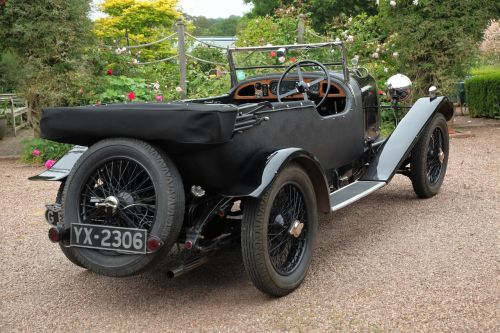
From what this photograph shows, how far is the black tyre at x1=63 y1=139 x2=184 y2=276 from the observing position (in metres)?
3.12

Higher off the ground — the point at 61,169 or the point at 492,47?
the point at 492,47

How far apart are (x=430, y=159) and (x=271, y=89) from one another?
1.71m

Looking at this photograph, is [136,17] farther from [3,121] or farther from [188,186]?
[188,186]

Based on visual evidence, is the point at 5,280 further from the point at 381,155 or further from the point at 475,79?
the point at 475,79

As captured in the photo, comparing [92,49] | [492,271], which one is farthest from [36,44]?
[492,271]

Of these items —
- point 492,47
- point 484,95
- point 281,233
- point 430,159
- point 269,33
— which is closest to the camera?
point 281,233

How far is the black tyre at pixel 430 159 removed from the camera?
216 inches

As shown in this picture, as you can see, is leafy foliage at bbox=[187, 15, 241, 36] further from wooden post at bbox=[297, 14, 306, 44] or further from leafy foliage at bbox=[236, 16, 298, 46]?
wooden post at bbox=[297, 14, 306, 44]

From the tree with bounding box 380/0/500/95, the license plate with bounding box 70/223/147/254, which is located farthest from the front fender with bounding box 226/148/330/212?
the tree with bounding box 380/0/500/95

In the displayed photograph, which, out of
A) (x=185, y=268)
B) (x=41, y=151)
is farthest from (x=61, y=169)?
(x=41, y=151)

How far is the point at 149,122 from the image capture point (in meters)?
3.17

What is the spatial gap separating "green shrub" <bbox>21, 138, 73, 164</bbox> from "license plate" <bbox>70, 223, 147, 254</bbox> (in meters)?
5.48

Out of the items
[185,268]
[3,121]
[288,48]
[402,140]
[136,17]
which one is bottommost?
[185,268]

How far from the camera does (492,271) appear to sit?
3.75 m
